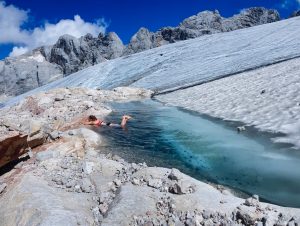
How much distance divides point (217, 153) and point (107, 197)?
4.81 meters

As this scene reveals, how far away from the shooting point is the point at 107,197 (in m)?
7.64

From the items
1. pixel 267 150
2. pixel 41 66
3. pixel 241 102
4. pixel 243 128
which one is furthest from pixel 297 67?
pixel 41 66

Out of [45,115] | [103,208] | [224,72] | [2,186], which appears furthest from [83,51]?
[103,208]

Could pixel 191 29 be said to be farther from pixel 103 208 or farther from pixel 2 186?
pixel 103 208

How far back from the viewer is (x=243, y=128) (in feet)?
44.1

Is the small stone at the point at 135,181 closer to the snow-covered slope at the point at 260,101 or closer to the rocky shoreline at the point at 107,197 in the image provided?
the rocky shoreline at the point at 107,197

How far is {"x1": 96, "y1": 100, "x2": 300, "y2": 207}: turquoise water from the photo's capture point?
8.77 metres

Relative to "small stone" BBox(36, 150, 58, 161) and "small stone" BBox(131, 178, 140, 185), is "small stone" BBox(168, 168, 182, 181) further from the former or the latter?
"small stone" BBox(36, 150, 58, 161)

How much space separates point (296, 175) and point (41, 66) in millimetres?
92089

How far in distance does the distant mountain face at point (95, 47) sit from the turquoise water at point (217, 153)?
76453 mm

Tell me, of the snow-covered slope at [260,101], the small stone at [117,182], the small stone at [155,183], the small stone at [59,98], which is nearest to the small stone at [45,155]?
the small stone at [117,182]

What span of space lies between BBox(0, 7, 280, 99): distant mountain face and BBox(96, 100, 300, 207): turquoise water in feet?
251

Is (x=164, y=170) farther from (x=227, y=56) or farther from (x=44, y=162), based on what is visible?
(x=227, y=56)

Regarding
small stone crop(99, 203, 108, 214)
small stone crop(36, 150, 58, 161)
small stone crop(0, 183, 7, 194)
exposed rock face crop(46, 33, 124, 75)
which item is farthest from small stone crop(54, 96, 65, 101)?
exposed rock face crop(46, 33, 124, 75)
